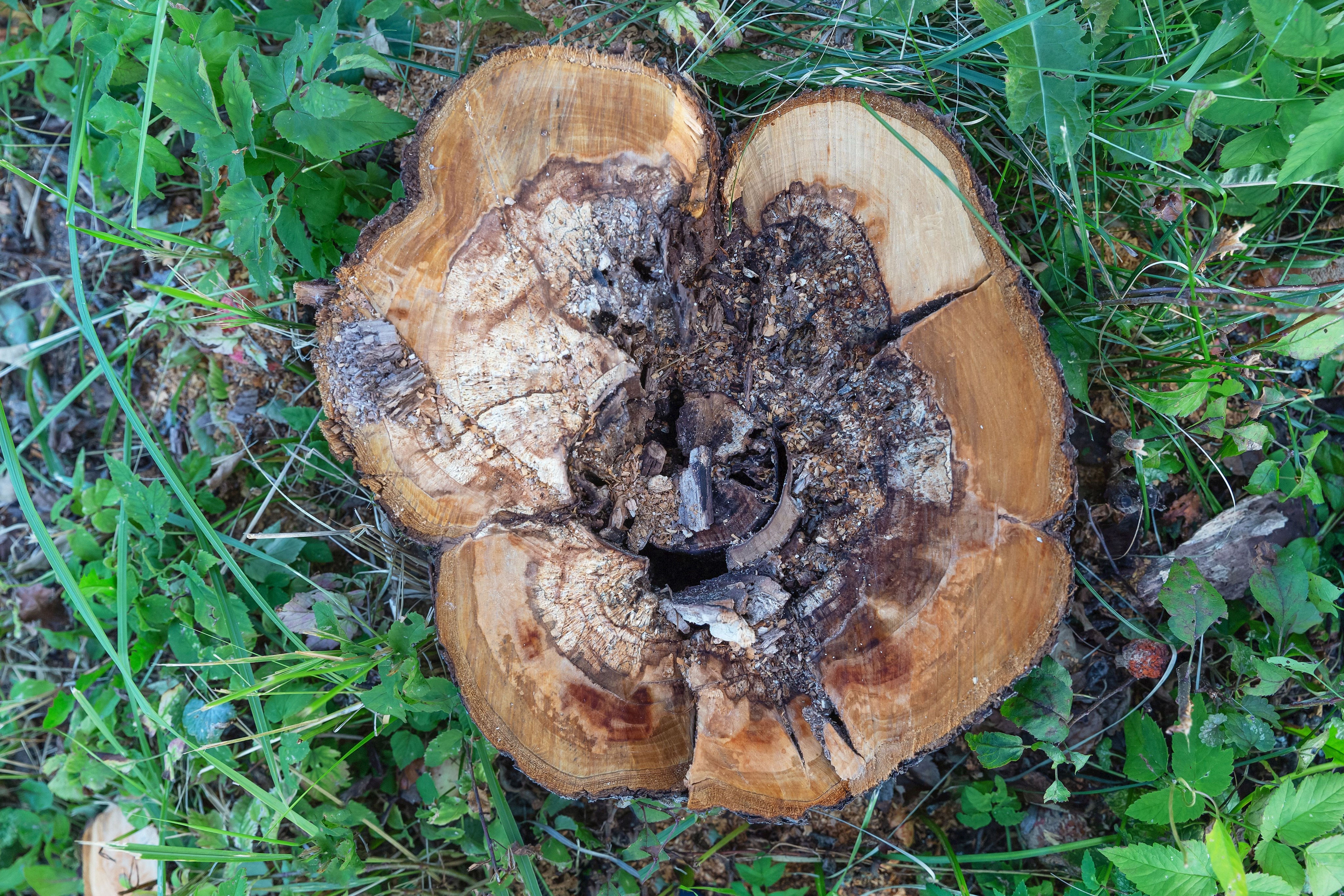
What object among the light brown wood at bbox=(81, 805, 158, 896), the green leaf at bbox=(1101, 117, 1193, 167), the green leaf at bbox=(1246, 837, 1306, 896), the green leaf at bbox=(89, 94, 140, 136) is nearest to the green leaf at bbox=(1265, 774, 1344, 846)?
the green leaf at bbox=(1246, 837, 1306, 896)

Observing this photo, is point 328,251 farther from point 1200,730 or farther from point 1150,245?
point 1200,730

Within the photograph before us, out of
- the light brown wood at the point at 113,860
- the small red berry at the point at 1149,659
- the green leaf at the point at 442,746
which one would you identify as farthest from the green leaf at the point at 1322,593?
the light brown wood at the point at 113,860

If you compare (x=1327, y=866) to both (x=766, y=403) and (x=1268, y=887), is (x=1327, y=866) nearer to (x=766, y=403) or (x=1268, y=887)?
(x=1268, y=887)

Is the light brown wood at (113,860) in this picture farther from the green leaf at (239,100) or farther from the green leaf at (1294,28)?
the green leaf at (1294,28)

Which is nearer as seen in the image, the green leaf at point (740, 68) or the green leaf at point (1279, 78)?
the green leaf at point (1279, 78)

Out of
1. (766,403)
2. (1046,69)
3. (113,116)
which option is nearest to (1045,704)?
(766,403)

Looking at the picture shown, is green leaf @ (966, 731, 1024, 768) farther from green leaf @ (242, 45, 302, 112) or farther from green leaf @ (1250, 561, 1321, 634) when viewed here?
green leaf @ (242, 45, 302, 112)
